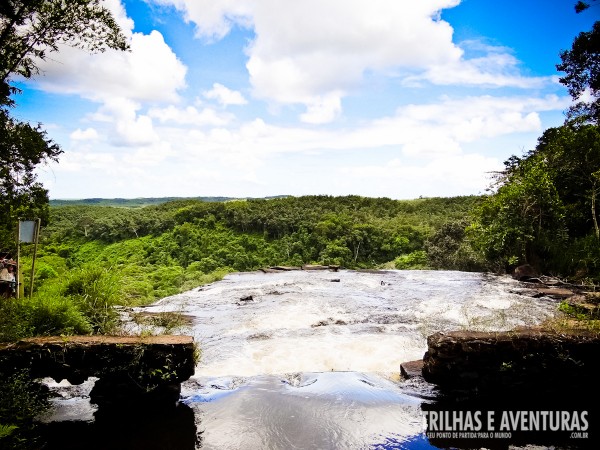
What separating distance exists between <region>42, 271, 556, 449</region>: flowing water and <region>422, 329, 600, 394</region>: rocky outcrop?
79cm

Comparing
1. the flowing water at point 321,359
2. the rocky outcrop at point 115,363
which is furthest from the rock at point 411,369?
the rocky outcrop at point 115,363

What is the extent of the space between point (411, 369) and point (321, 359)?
1.91m

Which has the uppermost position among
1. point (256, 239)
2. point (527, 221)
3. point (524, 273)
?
point (527, 221)

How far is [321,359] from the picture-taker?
7.96 metres

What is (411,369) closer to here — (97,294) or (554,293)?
(97,294)

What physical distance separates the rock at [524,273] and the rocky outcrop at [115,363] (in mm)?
18362

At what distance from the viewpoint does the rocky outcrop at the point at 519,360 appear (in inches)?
242

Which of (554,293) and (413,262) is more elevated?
(554,293)

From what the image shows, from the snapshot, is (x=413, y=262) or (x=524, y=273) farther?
(x=413, y=262)

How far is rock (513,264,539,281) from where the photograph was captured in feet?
61.4

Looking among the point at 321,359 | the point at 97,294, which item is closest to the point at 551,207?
the point at 321,359

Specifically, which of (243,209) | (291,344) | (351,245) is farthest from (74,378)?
(243,209)

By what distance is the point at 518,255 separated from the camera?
68.0 feet

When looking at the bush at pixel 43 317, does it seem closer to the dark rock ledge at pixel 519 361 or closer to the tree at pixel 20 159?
the tree at pixel 20 159
